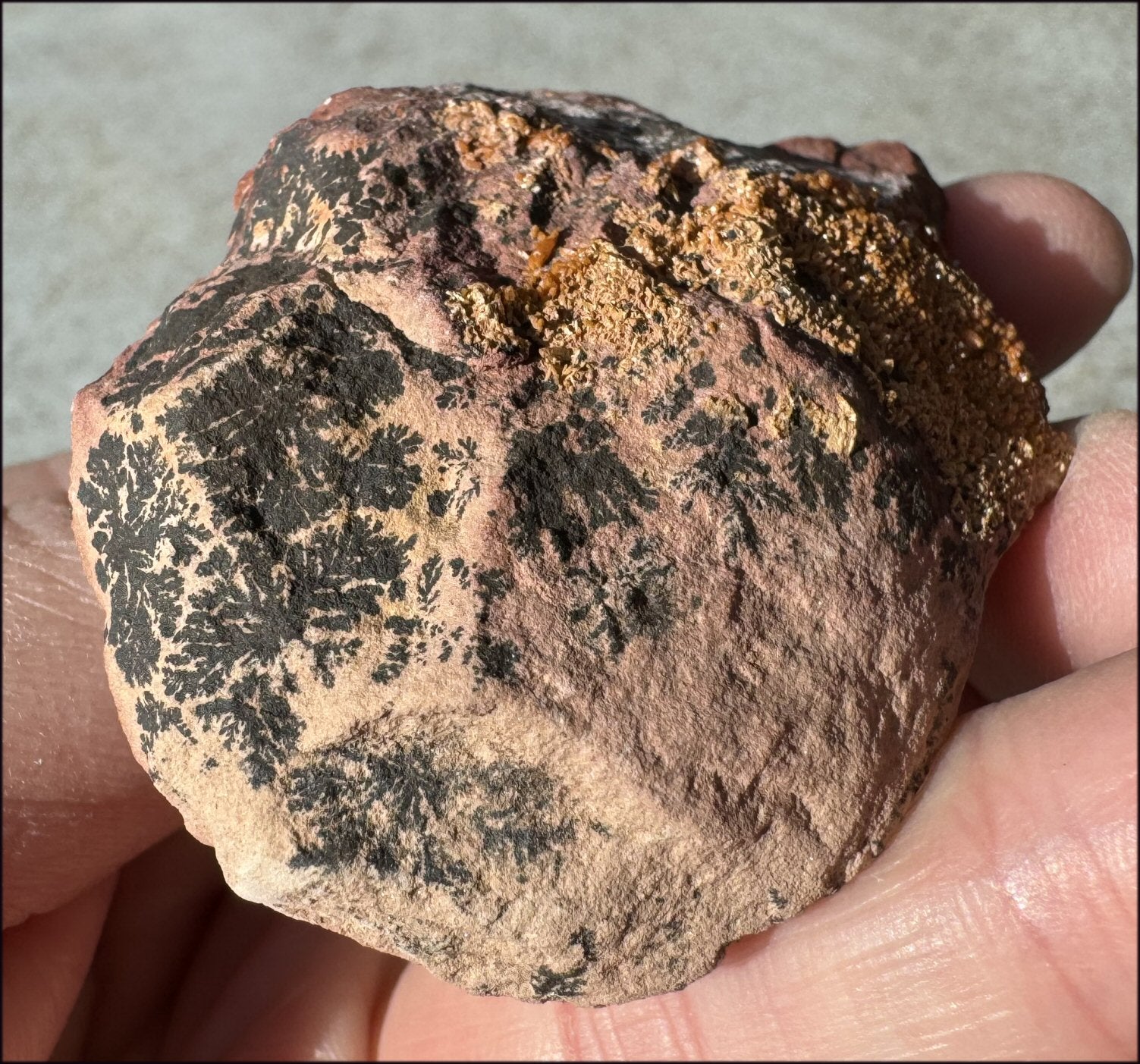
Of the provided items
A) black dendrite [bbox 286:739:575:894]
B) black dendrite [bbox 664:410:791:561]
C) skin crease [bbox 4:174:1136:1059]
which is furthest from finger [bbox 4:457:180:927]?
black dendrite [bbox 664:410:791:561]

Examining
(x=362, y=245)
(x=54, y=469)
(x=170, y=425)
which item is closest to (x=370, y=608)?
(x=170, y=425)

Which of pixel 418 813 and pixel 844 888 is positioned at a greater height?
pixel 418 813

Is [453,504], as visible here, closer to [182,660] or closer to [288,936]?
[182,660]

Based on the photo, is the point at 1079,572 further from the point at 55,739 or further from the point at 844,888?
the point at 55,739

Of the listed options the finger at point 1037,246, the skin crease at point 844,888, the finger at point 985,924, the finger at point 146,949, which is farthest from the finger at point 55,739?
the finger at point 1037,246

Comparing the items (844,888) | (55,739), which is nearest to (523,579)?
(844,888)

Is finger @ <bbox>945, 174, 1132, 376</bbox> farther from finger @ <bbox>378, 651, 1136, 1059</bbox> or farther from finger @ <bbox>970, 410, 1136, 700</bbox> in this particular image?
finger @ <bbox>378, 651, 1136, 1059</bbox>
